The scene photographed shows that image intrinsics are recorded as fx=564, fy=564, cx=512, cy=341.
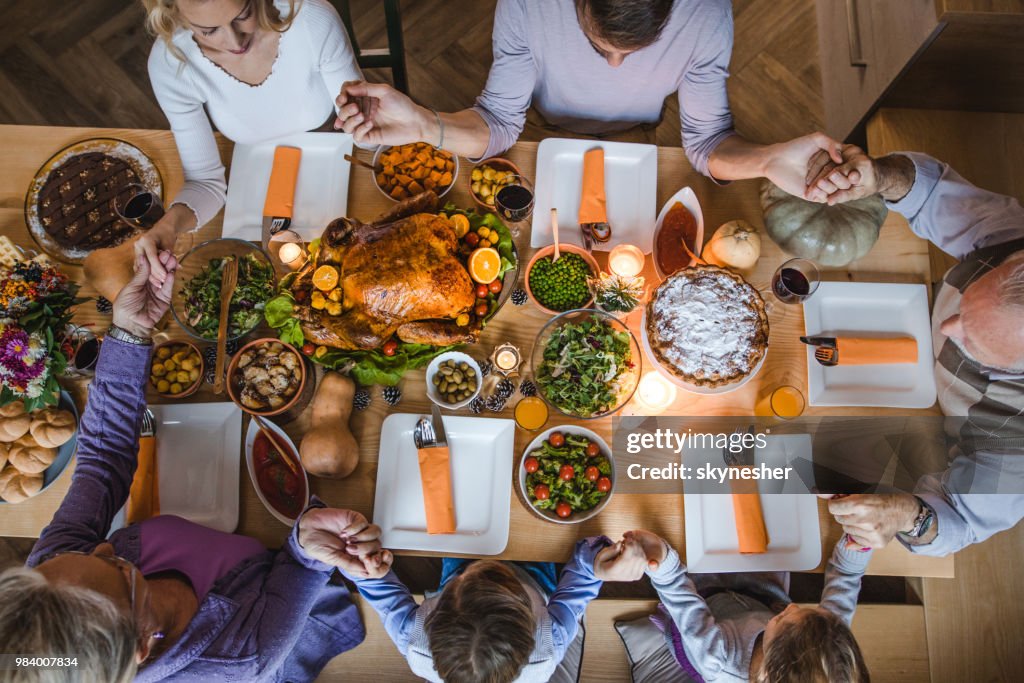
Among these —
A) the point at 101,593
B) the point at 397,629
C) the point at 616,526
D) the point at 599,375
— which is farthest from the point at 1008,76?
the point at 101,593

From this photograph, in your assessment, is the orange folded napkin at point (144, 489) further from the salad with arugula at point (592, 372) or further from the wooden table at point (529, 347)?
the salad with arugula at point (592, 372)

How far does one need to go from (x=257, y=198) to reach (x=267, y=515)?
3.09 feet

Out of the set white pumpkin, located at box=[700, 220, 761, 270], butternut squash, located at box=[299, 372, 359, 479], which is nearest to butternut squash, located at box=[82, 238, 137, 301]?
butternut squash, located at box=[299, 372, 359, 479]

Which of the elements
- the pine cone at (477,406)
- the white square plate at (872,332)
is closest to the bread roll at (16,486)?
the pine cone at (477,406)

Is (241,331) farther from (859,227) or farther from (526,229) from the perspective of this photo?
(859,227)

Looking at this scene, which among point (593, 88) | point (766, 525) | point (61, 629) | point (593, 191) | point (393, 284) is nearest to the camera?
point (61, 629)

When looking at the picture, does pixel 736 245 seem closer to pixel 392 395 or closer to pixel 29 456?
pixel 392 395

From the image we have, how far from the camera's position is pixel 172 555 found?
1.47 m

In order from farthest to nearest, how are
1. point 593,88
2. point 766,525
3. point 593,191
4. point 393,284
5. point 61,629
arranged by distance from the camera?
point 593,88 < point 593,191 < point 766,525 < point 393,284 < point 61,629

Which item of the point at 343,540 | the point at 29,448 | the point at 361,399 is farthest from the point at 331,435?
the point at 29,448

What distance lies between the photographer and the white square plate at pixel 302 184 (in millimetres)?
1718

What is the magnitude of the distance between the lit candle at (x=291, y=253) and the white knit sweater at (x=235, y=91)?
1.03 feet

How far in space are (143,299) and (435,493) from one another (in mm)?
956

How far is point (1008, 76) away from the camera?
2105 millimetres
